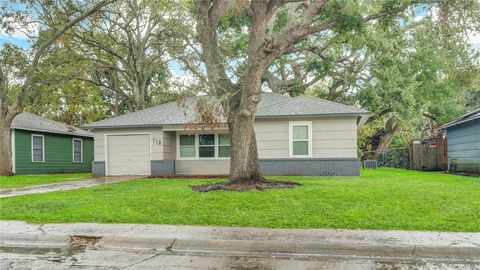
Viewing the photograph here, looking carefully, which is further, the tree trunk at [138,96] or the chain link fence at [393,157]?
the tree trunk at [138,96]

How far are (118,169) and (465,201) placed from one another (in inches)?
571

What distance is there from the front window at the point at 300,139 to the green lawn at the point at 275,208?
619cm

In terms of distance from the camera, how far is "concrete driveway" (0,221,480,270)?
4539 millimetres

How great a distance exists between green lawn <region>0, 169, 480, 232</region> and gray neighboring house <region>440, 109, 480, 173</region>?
7.00m

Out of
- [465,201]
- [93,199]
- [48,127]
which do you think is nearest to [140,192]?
[93,199]

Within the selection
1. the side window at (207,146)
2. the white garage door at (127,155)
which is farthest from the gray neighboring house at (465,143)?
the white garage door at (127,155)

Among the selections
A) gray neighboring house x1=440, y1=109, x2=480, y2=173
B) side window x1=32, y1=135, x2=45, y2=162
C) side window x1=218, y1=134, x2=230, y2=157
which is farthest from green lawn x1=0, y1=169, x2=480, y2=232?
side window x1=32, y1=135, x2=45, y2=162

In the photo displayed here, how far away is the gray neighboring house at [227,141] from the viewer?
1563cm

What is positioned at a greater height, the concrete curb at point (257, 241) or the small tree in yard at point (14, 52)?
the small tree in yard at point (14, 52)

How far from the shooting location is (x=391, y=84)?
20672 mm

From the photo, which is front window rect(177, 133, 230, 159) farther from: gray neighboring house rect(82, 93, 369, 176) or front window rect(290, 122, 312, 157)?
front window rect(290, 122, 312, 157)

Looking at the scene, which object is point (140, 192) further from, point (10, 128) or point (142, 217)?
point (10, 128)

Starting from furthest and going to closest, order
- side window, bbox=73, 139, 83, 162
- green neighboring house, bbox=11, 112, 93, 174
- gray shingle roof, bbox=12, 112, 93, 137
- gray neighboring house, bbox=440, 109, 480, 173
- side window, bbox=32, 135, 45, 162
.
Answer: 1. side window, bbox=73, 139, 83, 162
2. side window, bbox=32, 135, 45, 162
3. gray shingle roof, bbox=12, 112, 93, 137
4. green neighboring house, bbox=11, 112, 93, 174
5. gray neighboring house, bbox=440, 109, 480, 173

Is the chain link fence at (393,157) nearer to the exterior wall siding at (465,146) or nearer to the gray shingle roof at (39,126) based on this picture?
the exterior wall siding at (465,146)
